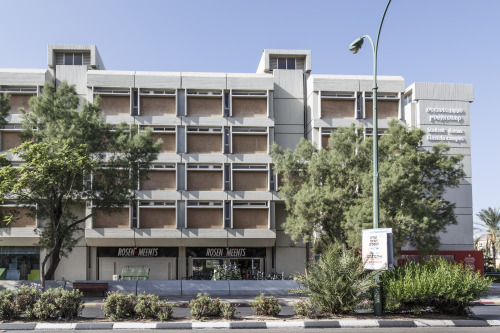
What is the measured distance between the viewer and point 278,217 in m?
39.0

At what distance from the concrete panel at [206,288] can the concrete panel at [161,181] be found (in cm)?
1154

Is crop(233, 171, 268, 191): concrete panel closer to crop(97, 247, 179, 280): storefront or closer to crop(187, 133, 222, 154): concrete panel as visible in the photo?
crop(187, 133, 222, 154): concrete panel

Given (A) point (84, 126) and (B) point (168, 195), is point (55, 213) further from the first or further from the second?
(B) point (168, 195)

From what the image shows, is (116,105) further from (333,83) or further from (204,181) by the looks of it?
(333,83)

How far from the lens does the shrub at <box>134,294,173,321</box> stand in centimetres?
1512

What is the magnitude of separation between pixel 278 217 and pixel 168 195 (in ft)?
28.0

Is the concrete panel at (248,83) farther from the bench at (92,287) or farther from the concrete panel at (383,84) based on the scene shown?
the bench at (92,287)

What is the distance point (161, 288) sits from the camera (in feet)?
86.1

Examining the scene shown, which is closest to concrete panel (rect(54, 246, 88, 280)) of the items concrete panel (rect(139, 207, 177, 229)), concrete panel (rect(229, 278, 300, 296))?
concrete panel (rect(139, 207, 177, 229))

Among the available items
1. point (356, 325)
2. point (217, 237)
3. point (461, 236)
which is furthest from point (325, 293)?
point (461, 236)

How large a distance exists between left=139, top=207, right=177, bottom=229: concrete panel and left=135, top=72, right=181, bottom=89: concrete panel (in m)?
8.98

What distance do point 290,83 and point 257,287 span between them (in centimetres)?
1819

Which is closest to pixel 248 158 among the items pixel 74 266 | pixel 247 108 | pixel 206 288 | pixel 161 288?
pixel 247 108

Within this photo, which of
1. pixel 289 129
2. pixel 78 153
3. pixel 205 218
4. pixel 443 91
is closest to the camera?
pixel 78 153
